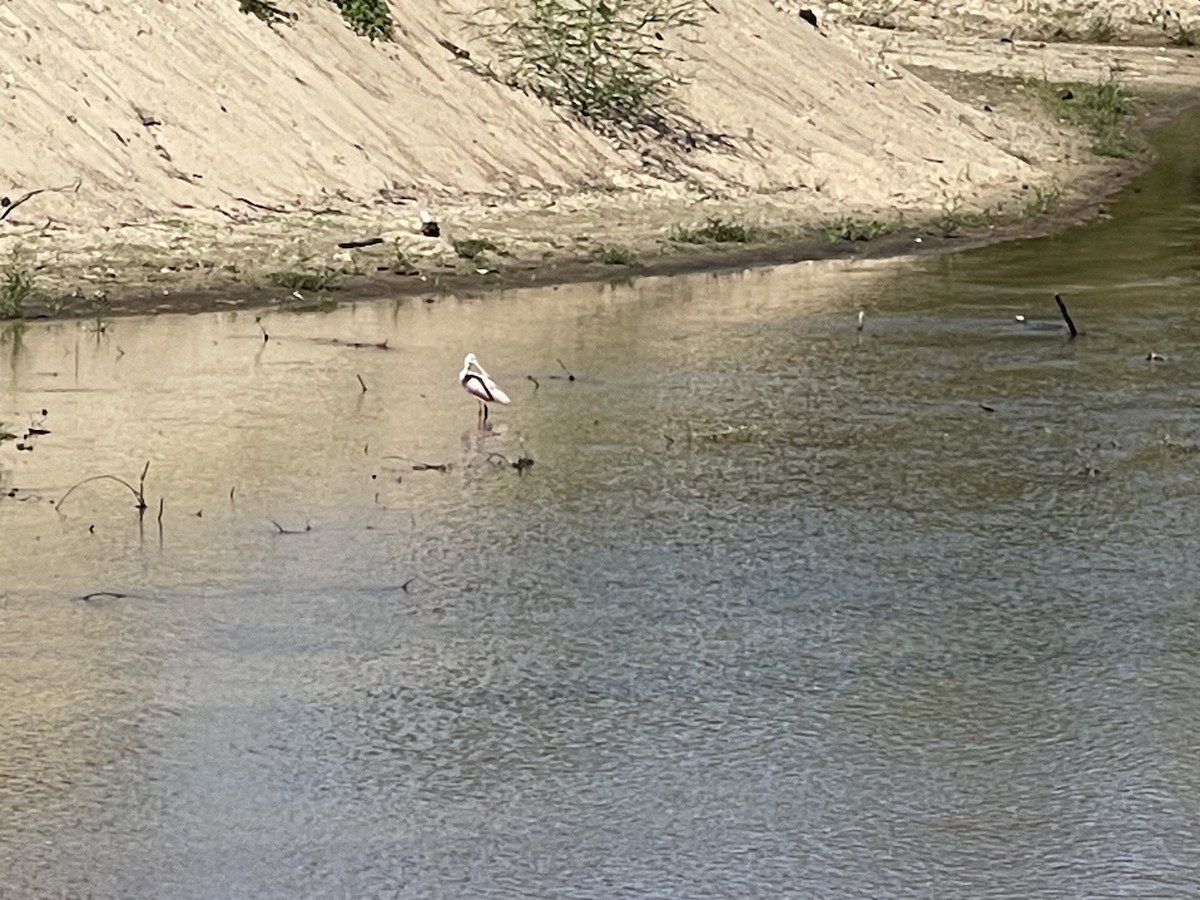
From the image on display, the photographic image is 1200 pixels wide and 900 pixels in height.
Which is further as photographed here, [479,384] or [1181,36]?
[1181,36]

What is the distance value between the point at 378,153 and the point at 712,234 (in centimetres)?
265

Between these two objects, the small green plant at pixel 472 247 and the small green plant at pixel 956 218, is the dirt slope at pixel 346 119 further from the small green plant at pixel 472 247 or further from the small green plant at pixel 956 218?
the small green plant at pixel 472 247

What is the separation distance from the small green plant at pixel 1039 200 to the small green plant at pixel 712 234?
10.6 feet

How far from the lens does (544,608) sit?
29.9ft

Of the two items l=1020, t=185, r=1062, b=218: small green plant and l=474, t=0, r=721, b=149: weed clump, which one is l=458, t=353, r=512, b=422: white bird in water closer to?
l=474, t=0, r=721, b=149: weed clump

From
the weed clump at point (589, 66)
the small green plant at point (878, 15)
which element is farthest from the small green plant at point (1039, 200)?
the small green plant at point (878, 15)

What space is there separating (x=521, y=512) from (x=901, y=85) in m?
14.9

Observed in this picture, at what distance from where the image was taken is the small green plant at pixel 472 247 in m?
17.8

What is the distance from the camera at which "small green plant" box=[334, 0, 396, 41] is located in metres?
20.7

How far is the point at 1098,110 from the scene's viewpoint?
27.1 m

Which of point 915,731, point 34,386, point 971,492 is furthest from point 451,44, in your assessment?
point 915,731

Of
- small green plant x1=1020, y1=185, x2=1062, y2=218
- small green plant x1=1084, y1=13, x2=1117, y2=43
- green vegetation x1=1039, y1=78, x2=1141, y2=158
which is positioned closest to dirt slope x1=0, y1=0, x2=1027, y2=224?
small green plant x1=1020, y1=185, x2=1062, y2=218

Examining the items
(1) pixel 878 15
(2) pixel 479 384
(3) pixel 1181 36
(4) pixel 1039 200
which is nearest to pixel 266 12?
(4) pixel 1039 200

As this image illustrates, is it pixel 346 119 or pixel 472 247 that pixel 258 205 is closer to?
pixel 472 247
